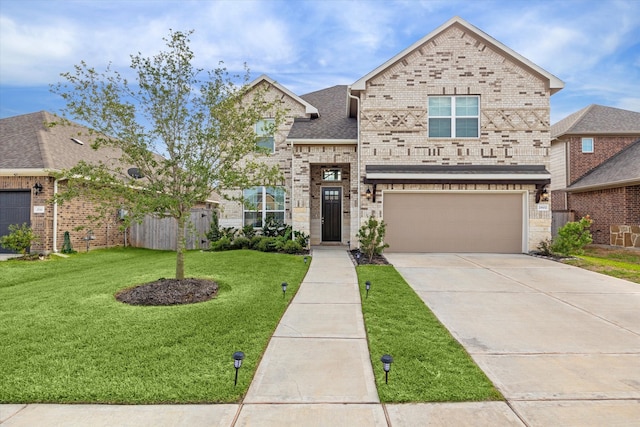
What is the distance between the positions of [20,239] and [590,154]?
83.4 ft

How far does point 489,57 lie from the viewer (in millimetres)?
12141

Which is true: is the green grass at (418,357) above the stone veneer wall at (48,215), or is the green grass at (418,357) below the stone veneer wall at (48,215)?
below

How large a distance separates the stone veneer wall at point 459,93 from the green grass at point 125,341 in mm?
7029

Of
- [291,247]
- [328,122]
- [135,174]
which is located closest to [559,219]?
[328,122]

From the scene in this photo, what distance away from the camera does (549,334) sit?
14.7ft

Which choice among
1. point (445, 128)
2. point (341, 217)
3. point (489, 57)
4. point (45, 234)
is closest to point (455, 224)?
point (445, 128)

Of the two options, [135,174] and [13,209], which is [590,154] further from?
[13,209]

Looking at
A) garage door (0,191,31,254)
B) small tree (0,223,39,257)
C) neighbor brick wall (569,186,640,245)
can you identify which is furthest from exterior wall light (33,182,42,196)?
neighbor brick wall (569,186,640,245)

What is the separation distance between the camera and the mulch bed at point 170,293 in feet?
19.3

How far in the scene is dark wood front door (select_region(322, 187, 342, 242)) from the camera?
14242 millimetres

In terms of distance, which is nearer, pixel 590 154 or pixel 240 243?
pixel 240 243

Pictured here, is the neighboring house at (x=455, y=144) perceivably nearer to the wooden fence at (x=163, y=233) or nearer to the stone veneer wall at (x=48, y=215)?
the wooden fence at (x=163, y=233)

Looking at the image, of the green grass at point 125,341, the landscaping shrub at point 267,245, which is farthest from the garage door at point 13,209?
the landscaping shrub at point 267,245

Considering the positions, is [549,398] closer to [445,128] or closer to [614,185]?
[445,128]
